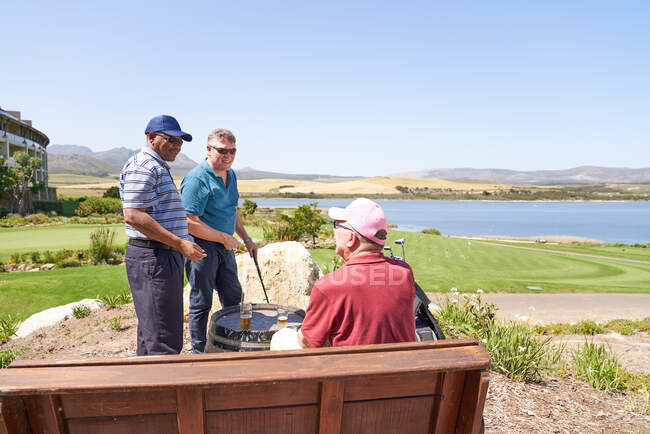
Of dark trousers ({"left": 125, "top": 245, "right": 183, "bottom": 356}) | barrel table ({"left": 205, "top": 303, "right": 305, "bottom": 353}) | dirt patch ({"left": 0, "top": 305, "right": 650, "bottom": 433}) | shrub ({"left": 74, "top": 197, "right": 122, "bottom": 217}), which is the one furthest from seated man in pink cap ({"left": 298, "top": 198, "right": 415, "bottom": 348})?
shrub ({"left": 74, "top": 197, "right": 122, "bottom": 217})

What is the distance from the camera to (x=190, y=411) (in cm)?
137

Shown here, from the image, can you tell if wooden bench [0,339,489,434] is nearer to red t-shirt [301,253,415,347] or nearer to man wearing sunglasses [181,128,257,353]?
red t-shirt [301,253,415,347]

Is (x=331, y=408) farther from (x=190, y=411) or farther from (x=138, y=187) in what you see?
(x=138, y=187)

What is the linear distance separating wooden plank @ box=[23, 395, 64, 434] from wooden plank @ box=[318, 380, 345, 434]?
0.94 metres

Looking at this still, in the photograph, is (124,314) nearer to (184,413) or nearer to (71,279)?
(71,279)

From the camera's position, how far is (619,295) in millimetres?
11594

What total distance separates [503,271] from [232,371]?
1697 cm

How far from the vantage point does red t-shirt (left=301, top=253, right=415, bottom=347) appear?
1900 millimetres

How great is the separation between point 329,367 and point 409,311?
763 mm

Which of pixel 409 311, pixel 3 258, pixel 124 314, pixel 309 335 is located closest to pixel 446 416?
pixel 409 311

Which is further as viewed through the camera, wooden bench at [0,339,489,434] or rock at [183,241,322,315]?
rock at [183,241,322,315]

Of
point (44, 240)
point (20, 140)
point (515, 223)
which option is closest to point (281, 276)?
point (44, 240)

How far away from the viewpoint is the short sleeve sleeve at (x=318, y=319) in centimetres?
191

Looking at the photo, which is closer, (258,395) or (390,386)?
(258,395)
